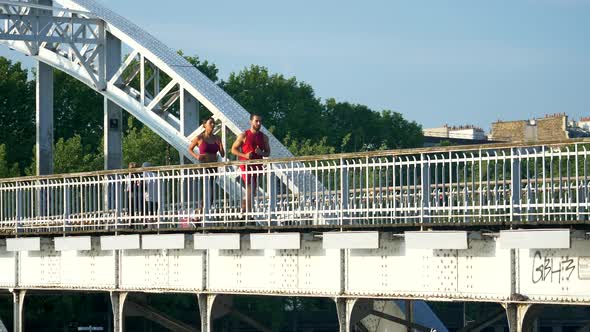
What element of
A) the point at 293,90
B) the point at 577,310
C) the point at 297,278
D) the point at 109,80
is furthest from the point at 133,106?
the point at 293,90

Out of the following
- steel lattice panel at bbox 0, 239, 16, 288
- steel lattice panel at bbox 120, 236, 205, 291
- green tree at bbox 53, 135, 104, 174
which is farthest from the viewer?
green tree at bbox 53, 135, 104, 174

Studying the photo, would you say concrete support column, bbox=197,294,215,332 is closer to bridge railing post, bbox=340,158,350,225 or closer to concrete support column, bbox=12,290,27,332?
bridge railing post, bbox=340,158,350,225

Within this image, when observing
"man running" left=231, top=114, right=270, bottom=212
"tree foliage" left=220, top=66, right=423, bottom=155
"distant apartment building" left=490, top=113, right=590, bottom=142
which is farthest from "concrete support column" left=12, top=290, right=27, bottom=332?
"distant apartment building" left=490, top=113, right=590, bottom=142

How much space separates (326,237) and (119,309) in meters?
6.73

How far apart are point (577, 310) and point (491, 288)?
6768 centimetres

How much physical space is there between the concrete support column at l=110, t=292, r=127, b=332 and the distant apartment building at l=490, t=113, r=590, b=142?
99048 millimetres

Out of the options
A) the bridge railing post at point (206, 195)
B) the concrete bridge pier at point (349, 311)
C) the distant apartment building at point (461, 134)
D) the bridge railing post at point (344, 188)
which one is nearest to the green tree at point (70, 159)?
the bridge railing post at point (206, 195)

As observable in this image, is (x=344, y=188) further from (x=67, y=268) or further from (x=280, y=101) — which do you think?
(x=280, y=101)

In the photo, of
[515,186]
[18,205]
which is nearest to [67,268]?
[18,205]

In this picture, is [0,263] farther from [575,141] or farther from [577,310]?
[577,310]

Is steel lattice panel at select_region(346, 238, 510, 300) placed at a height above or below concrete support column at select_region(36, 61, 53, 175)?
below

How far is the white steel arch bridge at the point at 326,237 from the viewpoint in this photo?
19.6m

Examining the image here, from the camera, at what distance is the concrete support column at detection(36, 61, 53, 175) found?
4491cm

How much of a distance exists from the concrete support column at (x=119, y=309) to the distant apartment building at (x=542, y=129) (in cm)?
9905
